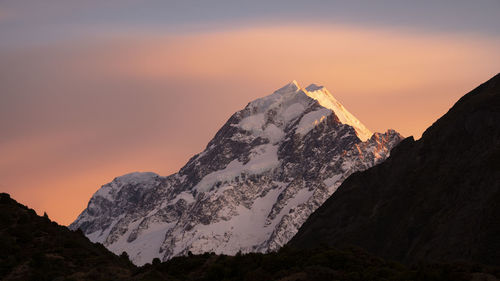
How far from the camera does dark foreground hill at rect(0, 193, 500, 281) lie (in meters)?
109

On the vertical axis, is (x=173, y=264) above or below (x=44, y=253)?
below

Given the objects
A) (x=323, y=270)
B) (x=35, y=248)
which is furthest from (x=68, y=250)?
(x=323, y=270)

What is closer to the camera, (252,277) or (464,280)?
(464,280)

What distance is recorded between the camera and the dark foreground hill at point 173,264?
109m

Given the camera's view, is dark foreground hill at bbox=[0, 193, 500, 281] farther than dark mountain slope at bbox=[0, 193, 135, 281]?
No

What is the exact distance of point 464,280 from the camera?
339 ft

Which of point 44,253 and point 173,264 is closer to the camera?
point 44,253

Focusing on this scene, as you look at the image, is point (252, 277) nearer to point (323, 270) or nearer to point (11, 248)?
point (323, 270)

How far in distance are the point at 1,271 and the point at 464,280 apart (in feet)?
187

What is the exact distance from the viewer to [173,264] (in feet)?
436

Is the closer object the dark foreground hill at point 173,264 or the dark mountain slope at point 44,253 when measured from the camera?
the dark foreground hill at point 173,264

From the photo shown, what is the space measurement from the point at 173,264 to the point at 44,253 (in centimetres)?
1702

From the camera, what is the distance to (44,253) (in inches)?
5108

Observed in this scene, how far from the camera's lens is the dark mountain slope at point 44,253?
12325 centimetres
